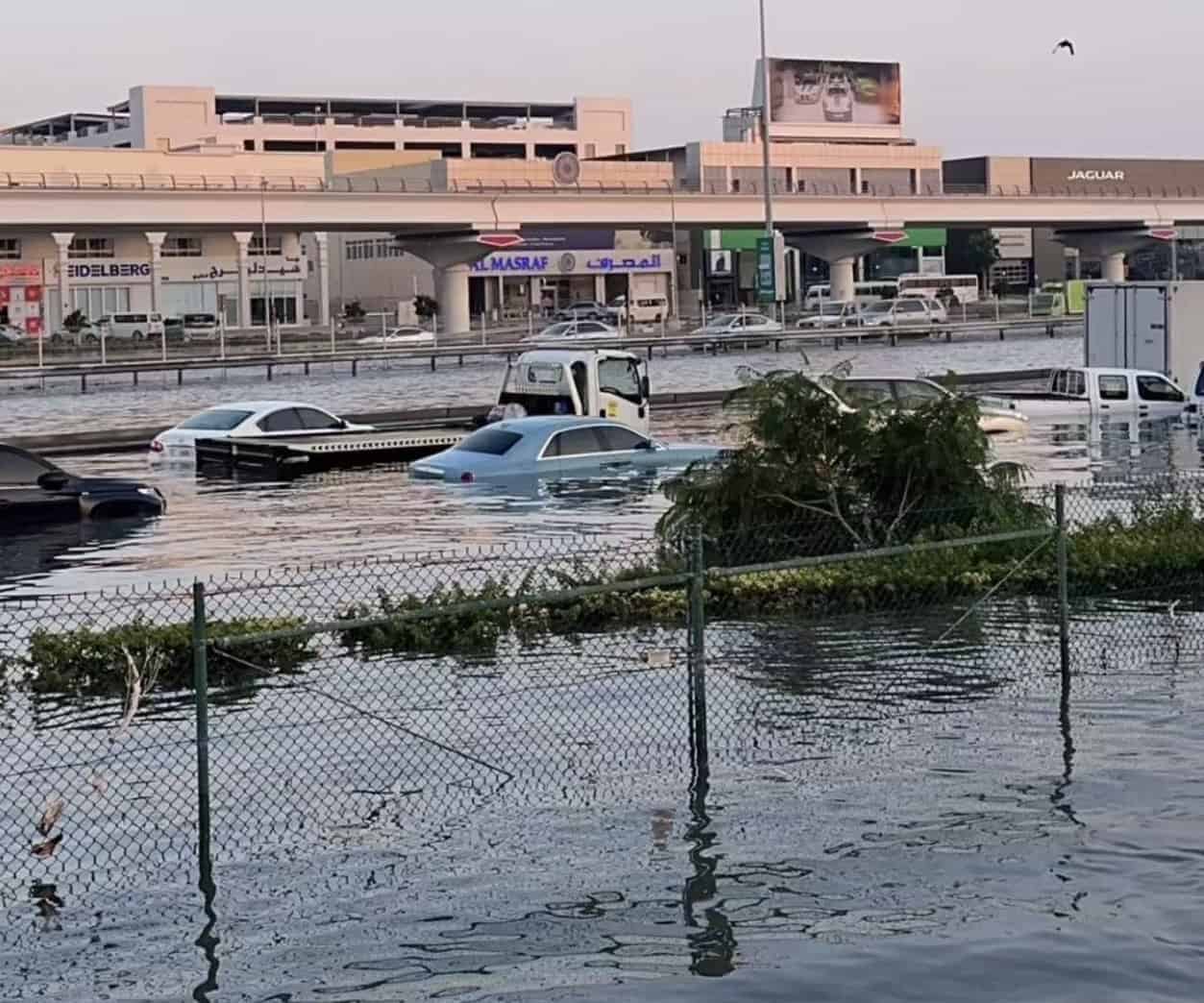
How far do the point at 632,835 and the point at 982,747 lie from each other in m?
2.92

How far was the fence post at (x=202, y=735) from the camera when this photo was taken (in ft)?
33.2

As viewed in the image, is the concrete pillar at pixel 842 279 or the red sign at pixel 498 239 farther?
the concrete pillar at pixel 842 279

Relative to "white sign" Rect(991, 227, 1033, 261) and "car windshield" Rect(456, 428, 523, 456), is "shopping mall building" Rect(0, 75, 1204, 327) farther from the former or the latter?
"car windshield" Rect(456, 428, 523, 456)

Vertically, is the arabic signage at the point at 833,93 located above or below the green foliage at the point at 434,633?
above

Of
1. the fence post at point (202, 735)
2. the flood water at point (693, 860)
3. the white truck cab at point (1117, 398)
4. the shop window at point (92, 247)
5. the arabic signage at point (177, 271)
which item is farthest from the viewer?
the shop window at point (92, 247)

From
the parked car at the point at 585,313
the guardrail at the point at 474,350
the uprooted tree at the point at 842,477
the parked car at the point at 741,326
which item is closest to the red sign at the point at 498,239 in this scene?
the parked car at the point at 585,313

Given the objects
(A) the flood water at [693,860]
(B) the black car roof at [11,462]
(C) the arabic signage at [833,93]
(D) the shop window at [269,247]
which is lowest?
(A) the flood water at [693,860]

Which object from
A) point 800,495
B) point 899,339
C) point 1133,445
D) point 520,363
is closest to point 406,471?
point 520,363

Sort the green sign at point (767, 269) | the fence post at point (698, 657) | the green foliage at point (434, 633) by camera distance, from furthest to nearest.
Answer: the green sign at point (767, 269) → the green foliage at point (434, 633) → the fence post at point (698, 657)

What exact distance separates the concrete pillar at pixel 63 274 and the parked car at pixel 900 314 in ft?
121

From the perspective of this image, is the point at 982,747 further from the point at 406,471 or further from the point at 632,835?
the point at 406,471

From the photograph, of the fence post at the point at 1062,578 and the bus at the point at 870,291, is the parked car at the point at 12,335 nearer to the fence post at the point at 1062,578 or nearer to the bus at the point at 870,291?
the bus at the point at 870,291

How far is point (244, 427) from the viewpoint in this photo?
38.1m

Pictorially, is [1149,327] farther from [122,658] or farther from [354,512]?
[122,658]
